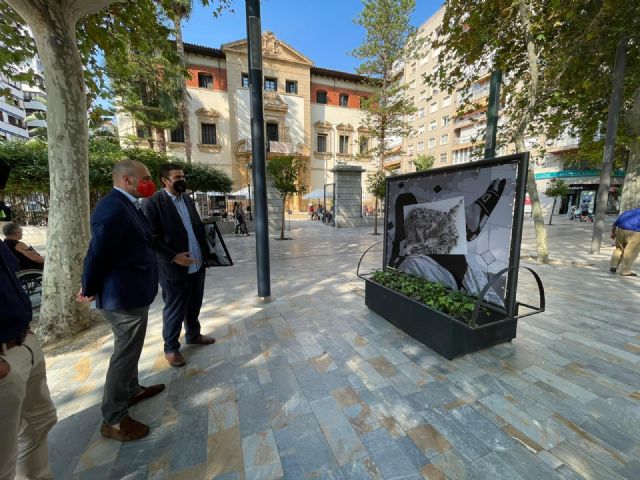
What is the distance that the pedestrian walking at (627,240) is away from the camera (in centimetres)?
544

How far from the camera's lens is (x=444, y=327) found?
278cm

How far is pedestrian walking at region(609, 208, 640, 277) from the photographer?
5.44 m

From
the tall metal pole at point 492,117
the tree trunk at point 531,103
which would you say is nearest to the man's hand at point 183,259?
the tall metal pole at point 492,117

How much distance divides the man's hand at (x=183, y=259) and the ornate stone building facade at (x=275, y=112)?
2510 cm

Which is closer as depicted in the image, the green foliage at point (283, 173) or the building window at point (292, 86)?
the green foliage at point (283, 173)

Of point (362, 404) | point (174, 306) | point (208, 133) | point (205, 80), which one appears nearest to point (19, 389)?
point (174, 306)

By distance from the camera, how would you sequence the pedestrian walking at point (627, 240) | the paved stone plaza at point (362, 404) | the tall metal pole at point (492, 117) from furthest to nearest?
the pedestrian walking at point (627, 240) → the tall metal pole at point (492, 117) → the paved stone plaza at point (362, 404)

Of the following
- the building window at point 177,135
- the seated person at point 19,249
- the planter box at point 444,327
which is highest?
the building window at point 177,135

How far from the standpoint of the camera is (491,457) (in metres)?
1.73

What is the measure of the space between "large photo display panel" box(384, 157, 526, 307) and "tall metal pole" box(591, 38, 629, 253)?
7.03 m

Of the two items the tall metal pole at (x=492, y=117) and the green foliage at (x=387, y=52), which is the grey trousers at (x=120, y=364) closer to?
the tall metal pole at (x=492, y=117)

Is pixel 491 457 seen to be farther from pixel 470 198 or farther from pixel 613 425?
pixel 470 198

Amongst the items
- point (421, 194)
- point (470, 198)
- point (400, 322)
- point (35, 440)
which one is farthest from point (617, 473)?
point (35, 440)

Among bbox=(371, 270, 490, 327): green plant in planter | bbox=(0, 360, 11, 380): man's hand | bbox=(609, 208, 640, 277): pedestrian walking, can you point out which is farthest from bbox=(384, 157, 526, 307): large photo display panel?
bbox=(609, 208, 640, 277): pedestrian walking
